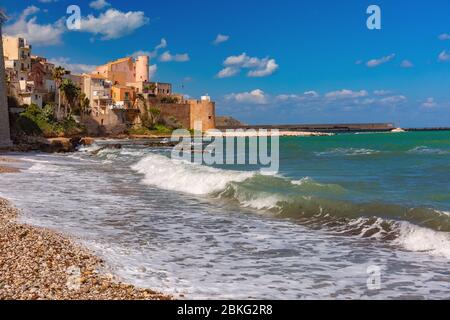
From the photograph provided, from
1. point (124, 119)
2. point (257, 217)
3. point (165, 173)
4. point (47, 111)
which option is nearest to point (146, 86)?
point (124, 119)

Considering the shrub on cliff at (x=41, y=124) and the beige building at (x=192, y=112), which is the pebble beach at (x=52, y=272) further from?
the beige building at (x=192, y=112)

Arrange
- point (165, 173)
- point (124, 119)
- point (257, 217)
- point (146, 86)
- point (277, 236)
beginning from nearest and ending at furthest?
point (277, 236) → point (257, 217) → point (165, 173) → point (124, 119) → point (146, 86)

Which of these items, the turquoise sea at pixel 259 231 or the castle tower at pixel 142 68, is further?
the castle tower at pixel 142 68

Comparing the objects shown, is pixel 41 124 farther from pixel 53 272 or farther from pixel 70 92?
pixel 53 272

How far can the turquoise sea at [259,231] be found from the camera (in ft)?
18.2

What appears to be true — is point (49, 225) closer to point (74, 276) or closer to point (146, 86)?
point (74, 276)

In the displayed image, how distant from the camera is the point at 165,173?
62.6 feet

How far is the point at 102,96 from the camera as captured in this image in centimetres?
6228

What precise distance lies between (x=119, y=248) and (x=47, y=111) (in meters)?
44.2

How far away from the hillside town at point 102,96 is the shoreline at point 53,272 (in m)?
38.5

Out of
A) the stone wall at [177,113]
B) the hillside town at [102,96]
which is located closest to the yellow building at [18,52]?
the hillside town at [102,96]

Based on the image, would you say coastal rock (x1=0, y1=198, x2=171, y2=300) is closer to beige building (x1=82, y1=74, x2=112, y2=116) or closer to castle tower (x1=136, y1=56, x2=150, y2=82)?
beige building (x1=82, y1=74, x2=112, y2=116)

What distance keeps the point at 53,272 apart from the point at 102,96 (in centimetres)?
5912

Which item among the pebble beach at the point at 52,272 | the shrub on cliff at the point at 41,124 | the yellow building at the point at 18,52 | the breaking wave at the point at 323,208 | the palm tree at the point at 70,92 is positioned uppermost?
the yellow building at the point at 18,52
